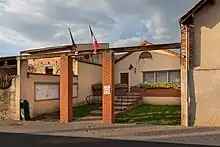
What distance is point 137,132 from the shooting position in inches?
483

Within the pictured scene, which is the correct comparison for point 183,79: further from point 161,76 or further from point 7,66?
point 7,66

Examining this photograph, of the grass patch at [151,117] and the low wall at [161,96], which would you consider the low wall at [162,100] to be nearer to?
the low wall at [161,96]

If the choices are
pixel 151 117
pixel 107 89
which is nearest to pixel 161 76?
pixel 151 117

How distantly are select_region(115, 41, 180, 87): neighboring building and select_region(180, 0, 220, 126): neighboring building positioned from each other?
10559 mm

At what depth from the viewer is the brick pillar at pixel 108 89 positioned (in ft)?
50.5

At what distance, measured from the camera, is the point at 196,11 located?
46.1ft

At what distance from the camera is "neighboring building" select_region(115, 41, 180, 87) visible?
25031mm

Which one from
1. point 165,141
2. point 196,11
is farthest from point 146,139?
point 196,11

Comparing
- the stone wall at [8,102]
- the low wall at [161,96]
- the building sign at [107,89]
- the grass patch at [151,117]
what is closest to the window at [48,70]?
the stone wall at [8,102]

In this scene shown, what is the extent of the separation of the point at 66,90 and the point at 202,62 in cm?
754

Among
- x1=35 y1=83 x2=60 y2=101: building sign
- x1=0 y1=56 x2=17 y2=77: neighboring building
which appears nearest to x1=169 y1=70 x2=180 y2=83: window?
x1=35 y1=83 x2=60 y2=101: building sign

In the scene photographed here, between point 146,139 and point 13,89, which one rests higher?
point 13,89

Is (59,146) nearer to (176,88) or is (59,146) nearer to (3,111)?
(3,111)

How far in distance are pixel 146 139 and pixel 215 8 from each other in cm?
733
